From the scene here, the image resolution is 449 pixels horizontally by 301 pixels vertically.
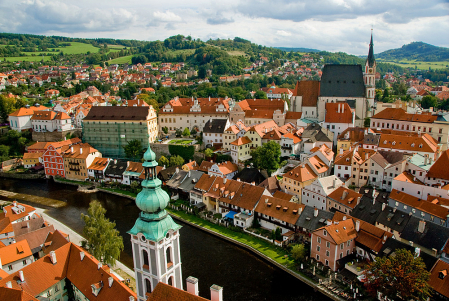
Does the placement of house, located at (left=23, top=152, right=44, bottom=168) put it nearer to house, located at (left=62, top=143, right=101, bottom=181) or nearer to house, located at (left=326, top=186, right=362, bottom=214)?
house, located at (left=62, top=143, right=101, bottom=181)

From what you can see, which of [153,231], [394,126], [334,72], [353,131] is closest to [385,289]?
[153,231]

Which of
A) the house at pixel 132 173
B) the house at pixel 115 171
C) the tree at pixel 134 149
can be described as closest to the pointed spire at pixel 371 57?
the tree at pixel 134 149

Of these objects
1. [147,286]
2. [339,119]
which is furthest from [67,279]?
[339,119]

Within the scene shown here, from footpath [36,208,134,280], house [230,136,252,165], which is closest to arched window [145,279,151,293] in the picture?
footpath [36,208,134,280]

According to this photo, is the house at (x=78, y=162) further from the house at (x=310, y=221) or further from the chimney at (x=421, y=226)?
the chimney at (x=421, y=226)

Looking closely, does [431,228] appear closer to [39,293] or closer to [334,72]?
[39,293]

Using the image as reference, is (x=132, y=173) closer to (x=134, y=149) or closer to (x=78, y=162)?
(x=134, y=149)
